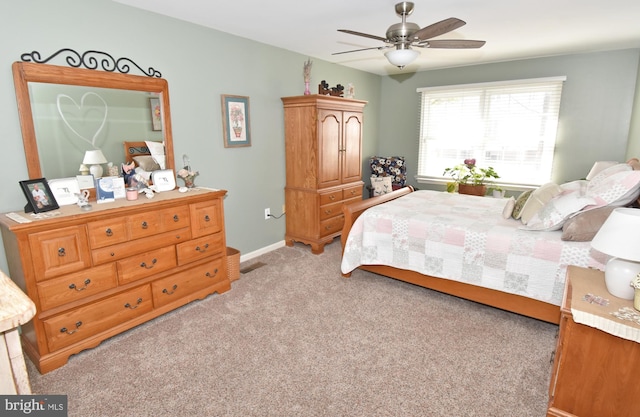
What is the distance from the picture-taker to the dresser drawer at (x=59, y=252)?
196 centimetres

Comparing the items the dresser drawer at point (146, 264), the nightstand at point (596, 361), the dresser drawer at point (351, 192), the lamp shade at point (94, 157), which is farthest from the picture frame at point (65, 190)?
the nightstand at point (596, 361)

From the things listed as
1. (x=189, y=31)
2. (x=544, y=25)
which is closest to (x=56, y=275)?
(x=189, y=31)

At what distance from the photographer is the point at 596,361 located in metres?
1.46

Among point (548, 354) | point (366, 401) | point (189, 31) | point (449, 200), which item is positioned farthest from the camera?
point (449, 200)

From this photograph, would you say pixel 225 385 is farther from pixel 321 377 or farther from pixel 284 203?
pixel 284 203

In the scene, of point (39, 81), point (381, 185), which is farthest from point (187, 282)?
point (381, 185)

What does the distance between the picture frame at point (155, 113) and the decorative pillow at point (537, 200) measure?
3.14m

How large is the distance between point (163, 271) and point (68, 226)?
75 centimetres

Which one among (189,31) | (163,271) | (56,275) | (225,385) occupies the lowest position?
(225,385)

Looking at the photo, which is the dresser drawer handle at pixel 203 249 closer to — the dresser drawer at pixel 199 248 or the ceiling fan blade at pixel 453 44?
the dresser drawer at pixel 199 248

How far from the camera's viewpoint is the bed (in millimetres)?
2342

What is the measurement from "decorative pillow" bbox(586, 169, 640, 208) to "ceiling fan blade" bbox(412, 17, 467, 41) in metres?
1.46

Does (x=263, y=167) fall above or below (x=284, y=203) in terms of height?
above

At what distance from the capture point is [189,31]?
3.06 metres
